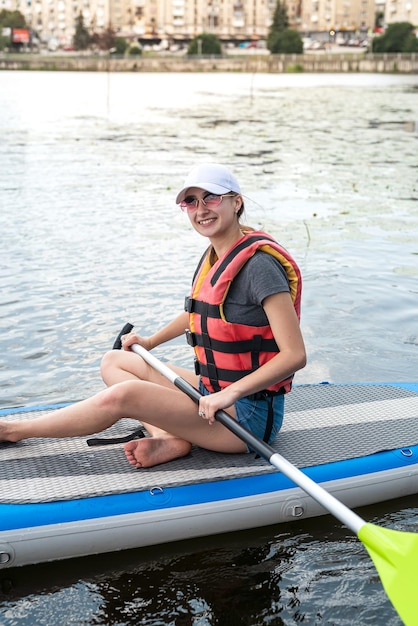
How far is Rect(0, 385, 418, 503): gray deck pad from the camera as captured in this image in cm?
341

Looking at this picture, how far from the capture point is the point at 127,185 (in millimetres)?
12609

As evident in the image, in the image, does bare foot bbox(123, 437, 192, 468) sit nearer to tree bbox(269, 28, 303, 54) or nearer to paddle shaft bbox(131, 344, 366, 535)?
paddle shaft bbox(131, 344, 366, 535)

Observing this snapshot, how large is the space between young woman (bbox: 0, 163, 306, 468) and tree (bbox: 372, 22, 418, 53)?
72.2 meters

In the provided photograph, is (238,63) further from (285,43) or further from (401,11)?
(401,11)

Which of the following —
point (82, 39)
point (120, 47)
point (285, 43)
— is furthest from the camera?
point (82, 39)

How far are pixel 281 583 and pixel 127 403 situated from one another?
89 cm

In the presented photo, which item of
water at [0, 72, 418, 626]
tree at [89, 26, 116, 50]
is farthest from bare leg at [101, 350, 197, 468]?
tree at [89, 26, 116, 50]

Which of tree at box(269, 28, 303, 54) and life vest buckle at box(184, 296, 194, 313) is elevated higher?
tree at box(269, 28, 303, 54)

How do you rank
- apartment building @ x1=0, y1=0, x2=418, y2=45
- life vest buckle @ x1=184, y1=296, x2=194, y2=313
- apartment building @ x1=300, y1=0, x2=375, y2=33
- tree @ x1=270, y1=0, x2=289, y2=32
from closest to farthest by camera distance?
life vest buckle @ x1=184, y1=296, x2=194, y2=313, tree @ x1=270, y1=0, x2=289, y2=32, apartment building @ x1=0, y1=0, x2=418, y2=45, apartment building @ x1=300, y1=0, x2=375, y2=33

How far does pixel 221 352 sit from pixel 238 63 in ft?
238

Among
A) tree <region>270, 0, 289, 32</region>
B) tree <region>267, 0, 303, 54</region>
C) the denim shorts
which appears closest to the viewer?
the denim shorts

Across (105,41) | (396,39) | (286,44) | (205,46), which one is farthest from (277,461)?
(105,41)

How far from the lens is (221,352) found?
348cm

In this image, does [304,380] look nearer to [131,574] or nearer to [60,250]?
[131,574]
